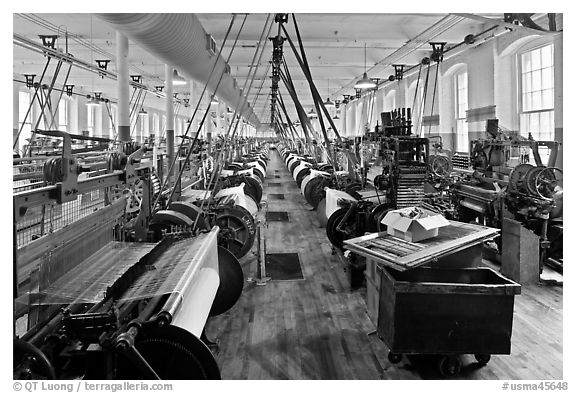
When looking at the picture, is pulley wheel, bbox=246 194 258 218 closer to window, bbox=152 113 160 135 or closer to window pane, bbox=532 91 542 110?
window pane, bbox=532 91 542 110

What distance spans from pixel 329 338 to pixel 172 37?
293 centimetres

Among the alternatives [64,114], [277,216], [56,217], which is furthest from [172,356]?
[64,114]

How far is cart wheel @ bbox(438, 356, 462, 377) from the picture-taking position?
3146 mm

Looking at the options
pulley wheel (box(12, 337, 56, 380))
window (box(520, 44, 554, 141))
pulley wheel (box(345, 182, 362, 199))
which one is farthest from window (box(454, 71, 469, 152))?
pulley wheel (box(12, 337, 56, 380))

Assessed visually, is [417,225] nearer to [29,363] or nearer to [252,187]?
[29,363]

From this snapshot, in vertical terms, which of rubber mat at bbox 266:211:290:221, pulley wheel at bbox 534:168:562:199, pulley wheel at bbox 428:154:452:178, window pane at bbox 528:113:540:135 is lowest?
rubber mat at bbox 266:211:290:221

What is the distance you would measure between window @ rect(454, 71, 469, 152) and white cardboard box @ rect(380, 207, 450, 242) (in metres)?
9.78

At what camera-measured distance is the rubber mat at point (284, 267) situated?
18.2 feet

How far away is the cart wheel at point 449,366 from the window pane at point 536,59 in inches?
312

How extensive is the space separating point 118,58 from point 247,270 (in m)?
4.45

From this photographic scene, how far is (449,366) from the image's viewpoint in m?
3.16

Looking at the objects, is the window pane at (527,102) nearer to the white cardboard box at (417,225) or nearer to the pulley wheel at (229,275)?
the white cardboard box at (417,225)

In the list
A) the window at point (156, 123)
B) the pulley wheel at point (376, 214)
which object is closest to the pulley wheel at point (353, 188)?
the pulley wheel at point (376, 214)

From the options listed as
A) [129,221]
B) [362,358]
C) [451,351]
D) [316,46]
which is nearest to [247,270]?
[129,221]
